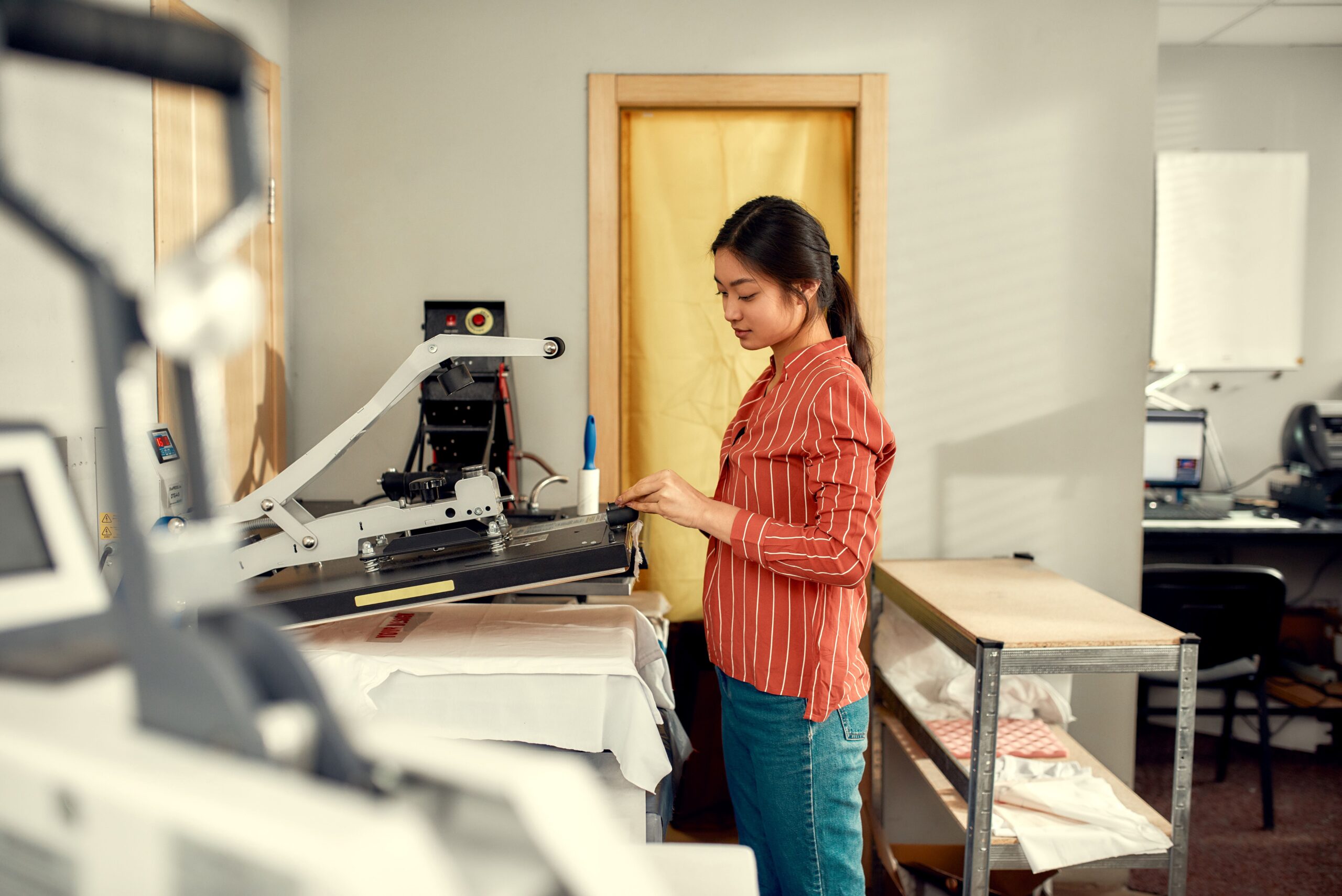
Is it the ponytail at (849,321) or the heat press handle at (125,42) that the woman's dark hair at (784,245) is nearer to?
the ponytail at (849,321)

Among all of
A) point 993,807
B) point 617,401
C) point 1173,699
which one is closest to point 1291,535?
point 1173,699

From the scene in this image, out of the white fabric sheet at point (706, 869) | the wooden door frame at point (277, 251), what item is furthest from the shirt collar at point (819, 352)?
the wooden door frame at point (277, 251)

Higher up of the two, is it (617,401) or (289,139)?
(289,139)

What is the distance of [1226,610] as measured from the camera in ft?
8.34

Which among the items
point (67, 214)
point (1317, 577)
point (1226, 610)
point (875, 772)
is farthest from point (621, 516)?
point (1317, 577)

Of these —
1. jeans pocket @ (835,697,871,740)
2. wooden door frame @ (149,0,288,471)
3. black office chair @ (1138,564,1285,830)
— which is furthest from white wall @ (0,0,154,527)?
black office chair @ (1138,564,1285,830)

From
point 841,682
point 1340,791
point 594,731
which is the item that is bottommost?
point 1340,791

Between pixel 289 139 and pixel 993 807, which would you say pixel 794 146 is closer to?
pixel 289 139

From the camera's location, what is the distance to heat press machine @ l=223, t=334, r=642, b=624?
1310 mm

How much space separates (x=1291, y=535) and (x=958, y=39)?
2051mm

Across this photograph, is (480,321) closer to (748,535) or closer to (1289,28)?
(748,535)

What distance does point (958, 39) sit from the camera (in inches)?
90.6

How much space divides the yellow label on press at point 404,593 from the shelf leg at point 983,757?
0.98 m

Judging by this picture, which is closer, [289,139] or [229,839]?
[229,839]
